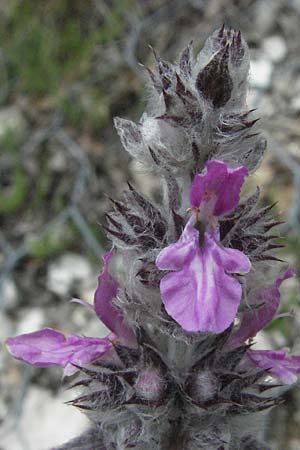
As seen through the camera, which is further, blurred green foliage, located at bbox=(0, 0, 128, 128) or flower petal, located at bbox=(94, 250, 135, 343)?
blurred green foliage, located at bbox=(0, 0, 128, 128)

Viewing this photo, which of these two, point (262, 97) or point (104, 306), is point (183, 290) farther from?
point (262, 97)

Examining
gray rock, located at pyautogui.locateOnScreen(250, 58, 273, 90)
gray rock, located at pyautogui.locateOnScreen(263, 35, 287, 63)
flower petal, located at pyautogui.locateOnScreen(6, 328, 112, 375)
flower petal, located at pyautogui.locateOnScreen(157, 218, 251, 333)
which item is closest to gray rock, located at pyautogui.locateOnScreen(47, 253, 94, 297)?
gray rock, located at pyautogui.locateOnScreen(250, 58, 273, 90)

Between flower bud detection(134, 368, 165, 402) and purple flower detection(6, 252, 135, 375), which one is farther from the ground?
purple flower detection(6, 252, 135, 375)

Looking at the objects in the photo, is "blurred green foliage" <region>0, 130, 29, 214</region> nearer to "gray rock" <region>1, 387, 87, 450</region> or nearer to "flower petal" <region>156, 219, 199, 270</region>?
"gray rock" <region>1, 387, 87, 450</region>

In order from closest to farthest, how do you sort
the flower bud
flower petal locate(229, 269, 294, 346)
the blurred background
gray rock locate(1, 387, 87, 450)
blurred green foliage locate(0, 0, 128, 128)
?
1. the flower bud
2. flower petal locate(229, 269, 294, 346)
3. gray rock locate(1, 387, 87, 450)
4. the blurred background
5. blurred green foliage locate(0, 0, 128, 128)

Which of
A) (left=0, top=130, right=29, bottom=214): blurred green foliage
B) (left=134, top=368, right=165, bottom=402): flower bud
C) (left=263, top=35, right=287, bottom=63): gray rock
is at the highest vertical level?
(left=263, top=35, right=287, bottom=63): gray rock

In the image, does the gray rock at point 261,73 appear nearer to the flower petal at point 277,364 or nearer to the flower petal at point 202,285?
the flower petal at point 277,364

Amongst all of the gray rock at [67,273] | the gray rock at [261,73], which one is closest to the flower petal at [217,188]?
the gray rock at [67,273]
